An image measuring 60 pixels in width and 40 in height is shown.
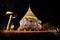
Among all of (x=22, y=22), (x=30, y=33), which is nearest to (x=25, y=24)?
(x=22, y=22)

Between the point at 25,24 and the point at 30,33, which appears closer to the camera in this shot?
the point at 30,33
